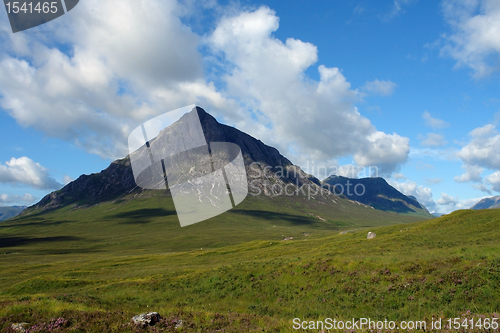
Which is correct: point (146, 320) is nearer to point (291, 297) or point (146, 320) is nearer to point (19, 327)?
point (19, 327)

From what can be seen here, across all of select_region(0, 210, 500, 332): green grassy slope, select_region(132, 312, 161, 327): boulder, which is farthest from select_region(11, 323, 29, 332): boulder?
select_region(132, 312, 161, 327): boulder

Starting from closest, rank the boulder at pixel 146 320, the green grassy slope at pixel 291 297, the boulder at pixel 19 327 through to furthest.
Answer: the boulder at pixel 19 327 → the boulder at pixel 146 320 → the green grassy slope at pixel 291 297

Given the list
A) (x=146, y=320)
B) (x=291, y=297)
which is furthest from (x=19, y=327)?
(x=291, y=297)

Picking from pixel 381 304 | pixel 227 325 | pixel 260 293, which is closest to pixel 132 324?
pixel 227 325

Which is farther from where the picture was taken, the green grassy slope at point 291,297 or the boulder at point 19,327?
the green grassy slope at point 291,297

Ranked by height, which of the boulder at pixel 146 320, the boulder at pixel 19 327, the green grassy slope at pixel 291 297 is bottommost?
the green grassy slope at pixel 291 297

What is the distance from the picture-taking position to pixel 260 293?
28500 mm

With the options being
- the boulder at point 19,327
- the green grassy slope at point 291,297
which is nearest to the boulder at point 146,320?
the green grassy slope at point 291,297

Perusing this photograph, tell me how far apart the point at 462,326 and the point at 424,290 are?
9977 millimetres

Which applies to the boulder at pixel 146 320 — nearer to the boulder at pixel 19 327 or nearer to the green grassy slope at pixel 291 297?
the green grassy slope at pixel 291 297

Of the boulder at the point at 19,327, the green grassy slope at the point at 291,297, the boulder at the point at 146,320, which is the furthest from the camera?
the green grassy slope at the point at 291,297

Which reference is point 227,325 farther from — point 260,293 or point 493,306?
point 493,306

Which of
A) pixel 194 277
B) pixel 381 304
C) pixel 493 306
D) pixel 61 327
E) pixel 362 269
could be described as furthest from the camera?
pixel 194 277

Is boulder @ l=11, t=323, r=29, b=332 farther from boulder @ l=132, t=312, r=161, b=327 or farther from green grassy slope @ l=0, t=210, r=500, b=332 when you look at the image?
boulder @ l=132, t=312, r=161, b=327
